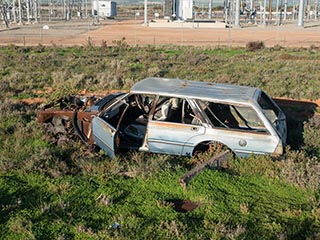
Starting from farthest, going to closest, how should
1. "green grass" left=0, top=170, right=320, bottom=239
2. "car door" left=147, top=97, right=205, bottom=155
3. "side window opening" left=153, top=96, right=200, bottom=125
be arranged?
"side window opening" left=153, top=96, right=200, bottom=125, "car door" left=147, top=97, right=205, bottom=155, "green grass" left=0, top=170, right=320, bottom=239

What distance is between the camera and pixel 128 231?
18.7 feet

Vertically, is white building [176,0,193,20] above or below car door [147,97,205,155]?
above

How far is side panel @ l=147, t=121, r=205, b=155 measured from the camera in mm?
A: 8117

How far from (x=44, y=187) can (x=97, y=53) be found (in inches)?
904

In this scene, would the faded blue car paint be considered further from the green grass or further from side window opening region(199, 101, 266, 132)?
the green grass

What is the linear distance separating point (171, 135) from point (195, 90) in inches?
41.2

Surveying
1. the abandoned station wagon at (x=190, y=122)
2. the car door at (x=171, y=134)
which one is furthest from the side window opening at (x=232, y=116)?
the car door at (x=171, y=134)

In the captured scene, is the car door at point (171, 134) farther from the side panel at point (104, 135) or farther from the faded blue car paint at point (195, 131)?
the side panel at point (104, 135)

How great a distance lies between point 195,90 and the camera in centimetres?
859

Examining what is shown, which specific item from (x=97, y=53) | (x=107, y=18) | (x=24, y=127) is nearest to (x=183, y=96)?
(x=24, y=127)

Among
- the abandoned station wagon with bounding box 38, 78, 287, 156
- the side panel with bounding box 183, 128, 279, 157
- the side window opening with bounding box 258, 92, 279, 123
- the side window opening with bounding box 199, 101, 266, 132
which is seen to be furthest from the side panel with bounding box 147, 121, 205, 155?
the side window opening with bounding box 258, 92, 279, 123

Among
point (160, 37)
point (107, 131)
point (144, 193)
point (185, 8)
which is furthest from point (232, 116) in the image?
point (185, 8)

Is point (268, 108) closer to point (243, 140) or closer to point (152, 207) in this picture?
point (243, 140)

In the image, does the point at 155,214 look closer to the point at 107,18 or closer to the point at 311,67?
the point at 311,67
